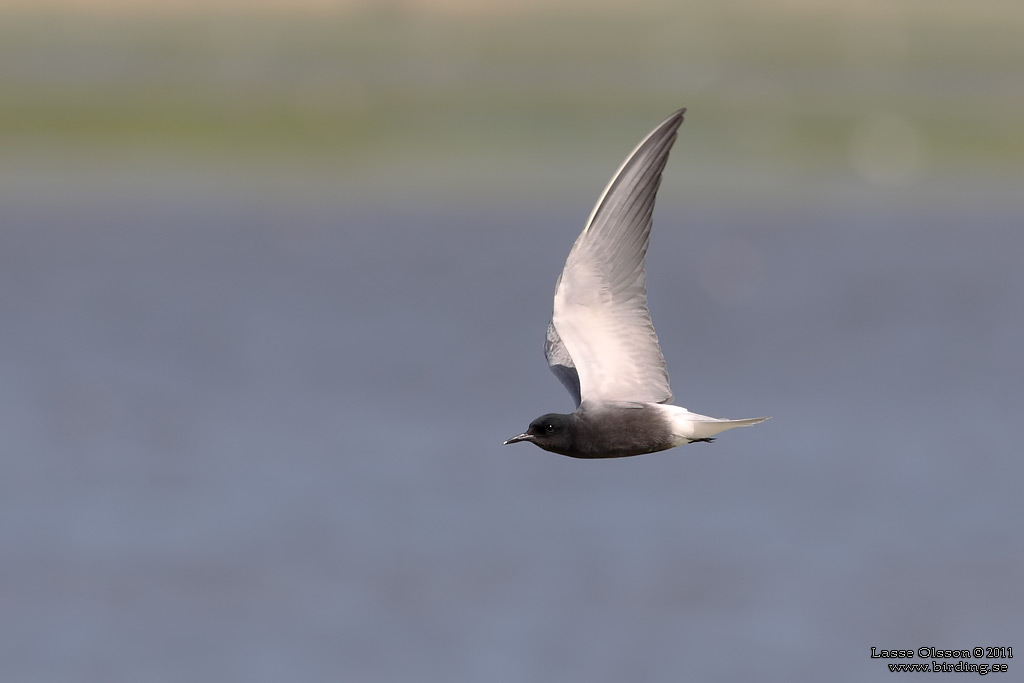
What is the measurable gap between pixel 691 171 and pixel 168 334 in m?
17.8

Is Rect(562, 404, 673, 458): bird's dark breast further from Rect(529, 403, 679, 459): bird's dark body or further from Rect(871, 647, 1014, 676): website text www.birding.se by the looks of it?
Rect(871, 647, 1014, 676): website text www.birding.se

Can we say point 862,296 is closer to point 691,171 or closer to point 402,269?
point 402,269

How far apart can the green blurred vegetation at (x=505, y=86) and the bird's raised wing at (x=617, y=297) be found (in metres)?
33.7

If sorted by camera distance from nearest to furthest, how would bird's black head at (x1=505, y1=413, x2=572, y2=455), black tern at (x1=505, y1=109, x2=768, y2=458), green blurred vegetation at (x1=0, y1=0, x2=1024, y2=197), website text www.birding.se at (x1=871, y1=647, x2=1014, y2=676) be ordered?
bird's black head at (x1=505, y1=413, x2=572, y2=455) → black tern at (x1=505, y1=109, x2=768, y2=458) → website text www.birding.se at (x1=871, y1=647, x2=1014, y2=676) → green blurred vegetation at (x1=0, y1=0, x2=1024, y2=197)

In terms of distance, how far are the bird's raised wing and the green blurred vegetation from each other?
1328 inches

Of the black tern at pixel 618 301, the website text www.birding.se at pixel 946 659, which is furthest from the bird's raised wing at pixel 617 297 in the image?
the website text www.birding.se at pixel 946 659

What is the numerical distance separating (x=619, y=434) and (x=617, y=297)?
2.70ft

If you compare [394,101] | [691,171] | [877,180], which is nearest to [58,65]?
[394,101]

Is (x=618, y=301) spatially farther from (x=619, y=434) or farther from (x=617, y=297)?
(x=619, y=434)

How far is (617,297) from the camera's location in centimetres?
932

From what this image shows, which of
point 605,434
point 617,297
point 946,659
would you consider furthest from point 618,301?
point 946,659

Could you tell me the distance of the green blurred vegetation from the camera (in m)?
45.8

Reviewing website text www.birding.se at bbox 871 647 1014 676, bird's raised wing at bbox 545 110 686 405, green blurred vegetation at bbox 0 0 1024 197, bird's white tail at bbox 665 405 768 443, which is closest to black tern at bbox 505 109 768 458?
bird's raised wing at bbox 545 110 686 405

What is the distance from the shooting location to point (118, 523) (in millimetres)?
22391
